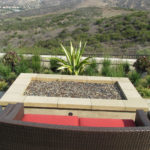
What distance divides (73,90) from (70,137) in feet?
8.27

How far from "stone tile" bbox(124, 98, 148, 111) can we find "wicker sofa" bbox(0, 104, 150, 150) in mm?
1615

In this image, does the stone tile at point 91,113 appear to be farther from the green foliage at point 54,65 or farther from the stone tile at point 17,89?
the green foliage at point 54,65

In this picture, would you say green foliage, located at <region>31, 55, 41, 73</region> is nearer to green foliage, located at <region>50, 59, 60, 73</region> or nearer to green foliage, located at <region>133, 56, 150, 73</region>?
green foliage, located at <region>50, 59, 60, 73</region>

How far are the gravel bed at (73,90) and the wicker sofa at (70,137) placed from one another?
6.96ft

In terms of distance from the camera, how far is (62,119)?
10.3 feet

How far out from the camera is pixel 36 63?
21.0 feet

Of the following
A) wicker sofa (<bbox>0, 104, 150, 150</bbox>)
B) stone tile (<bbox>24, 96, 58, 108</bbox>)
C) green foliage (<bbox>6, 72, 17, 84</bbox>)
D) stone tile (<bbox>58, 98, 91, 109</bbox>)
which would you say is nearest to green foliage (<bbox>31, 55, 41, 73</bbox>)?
green foliage (<bbox>6, 72, 17, 84</bbox>)

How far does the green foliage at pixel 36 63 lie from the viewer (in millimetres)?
6402

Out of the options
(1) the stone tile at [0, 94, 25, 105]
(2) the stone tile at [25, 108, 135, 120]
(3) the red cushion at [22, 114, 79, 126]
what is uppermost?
(3) the red cushion at [22, 114, 79, 126]

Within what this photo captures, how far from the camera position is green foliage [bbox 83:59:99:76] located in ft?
19.8

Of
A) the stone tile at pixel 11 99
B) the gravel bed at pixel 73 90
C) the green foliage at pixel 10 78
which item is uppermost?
the stone tile at pixel 11 99

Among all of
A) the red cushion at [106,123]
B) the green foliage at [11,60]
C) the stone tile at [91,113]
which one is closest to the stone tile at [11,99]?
the stone tile at [91,113]

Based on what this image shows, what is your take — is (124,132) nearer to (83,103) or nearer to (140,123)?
(140,123)

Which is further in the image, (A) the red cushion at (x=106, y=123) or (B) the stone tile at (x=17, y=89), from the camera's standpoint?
(B) the stone tile at (x=17, y=89)
